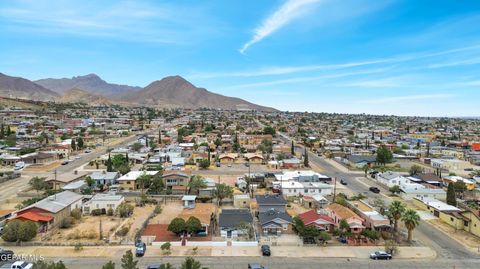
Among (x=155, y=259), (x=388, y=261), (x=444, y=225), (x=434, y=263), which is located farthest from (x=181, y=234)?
(x=444, y=225)

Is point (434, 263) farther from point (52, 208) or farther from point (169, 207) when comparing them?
point (52, 208)

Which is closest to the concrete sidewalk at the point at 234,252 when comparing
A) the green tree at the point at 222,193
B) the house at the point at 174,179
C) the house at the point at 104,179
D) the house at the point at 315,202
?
the house at the point at 315,202

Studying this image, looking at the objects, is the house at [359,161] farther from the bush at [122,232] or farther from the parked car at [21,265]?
the parked car at [21,265]

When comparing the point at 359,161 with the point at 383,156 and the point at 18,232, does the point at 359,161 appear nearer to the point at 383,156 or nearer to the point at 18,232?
the point at 383,156

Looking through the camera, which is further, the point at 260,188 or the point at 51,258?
the point at 260,188

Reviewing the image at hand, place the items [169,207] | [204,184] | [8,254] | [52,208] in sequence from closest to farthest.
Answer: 1. [8,254]
2. [52,208]
3. [169,207]
4. [204,184]

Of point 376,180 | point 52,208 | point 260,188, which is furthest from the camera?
point 376,180

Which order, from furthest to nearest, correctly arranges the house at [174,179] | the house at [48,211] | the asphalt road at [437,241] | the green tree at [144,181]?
1. the house at [174,179]
2. the green tree at [144,181]
3. the house at [48,211]
4. the asphalt road at [437,241]
